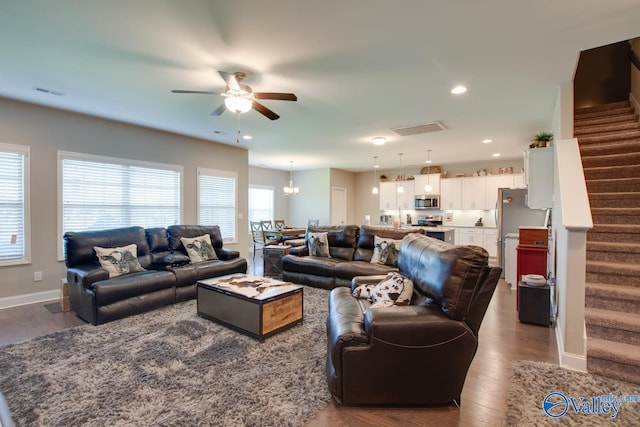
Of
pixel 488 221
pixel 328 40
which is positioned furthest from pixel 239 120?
pixel 488 221

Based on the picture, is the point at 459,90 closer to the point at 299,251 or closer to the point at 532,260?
the point at 532,260

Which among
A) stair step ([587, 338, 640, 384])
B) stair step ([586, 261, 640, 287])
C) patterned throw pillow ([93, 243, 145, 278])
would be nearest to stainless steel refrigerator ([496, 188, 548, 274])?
stair step ([586, 261, 640, 287])

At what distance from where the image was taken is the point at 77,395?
6.68ft

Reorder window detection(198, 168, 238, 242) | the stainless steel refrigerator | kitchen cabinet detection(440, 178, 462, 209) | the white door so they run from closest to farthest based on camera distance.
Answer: the stainless steel refrigerator, window detection(198, 168, 238, 242), kitchen cabinet detection(440, 178, 462, 209), the white door

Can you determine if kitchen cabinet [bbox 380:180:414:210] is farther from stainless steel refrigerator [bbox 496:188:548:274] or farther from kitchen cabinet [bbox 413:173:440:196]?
stainless steel refrigerator [bbox 496:188:548:274]

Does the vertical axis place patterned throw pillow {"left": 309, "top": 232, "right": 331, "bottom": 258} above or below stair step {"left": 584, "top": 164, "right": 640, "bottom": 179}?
below

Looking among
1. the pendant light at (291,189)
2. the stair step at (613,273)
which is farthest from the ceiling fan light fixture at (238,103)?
the pendant light at (291,189)

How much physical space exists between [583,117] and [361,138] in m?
3.42

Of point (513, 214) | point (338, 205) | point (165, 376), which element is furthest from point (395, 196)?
point (165, 376)

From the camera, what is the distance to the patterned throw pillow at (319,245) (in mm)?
5203

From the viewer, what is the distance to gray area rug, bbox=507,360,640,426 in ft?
6.05

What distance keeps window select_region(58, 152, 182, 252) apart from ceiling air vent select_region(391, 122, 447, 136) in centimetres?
414

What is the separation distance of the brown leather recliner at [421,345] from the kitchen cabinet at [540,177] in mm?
2672

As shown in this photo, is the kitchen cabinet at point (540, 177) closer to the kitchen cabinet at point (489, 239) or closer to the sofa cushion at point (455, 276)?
the sofa cushion at point (455, 276)
